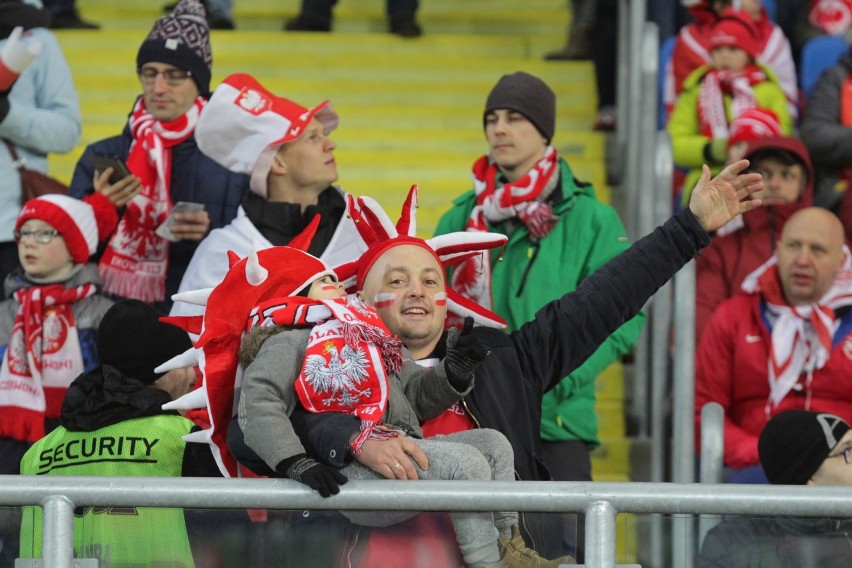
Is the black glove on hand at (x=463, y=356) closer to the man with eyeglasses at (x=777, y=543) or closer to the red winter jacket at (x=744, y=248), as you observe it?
the man with eyeglasses at (x=777, y=543)

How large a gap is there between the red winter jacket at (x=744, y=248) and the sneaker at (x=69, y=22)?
142 inches

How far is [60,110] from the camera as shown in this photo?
7.07 meters

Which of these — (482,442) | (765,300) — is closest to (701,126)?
(765,300)

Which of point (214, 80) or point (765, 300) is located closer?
point (765, 300)

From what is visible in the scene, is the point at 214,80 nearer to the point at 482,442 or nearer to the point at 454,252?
the point at 454,252

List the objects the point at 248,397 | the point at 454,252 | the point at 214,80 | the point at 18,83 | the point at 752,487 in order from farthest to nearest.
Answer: the point at 214,80
the point at 18,83
the point at 454,252
the point at 248,397
the point at 752,487

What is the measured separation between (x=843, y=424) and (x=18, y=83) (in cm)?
358

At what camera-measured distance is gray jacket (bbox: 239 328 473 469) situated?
158 inches

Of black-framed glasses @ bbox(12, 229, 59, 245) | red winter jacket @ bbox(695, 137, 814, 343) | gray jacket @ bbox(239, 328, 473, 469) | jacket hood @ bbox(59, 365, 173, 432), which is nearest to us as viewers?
gray jacket @ bbox(239, 328, 473, 469)

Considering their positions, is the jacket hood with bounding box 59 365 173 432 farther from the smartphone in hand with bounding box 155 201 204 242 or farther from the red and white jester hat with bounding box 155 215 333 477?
the smartphone in hand with bounding box 155 201 204 242

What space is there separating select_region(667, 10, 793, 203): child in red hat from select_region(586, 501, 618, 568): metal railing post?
3851mm

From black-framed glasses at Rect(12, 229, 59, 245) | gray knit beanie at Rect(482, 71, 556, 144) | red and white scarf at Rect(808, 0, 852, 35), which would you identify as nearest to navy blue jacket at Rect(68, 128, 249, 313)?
black-framed glasses at Rect(12, 229, 59, 245)

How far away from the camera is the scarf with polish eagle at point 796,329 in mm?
6137

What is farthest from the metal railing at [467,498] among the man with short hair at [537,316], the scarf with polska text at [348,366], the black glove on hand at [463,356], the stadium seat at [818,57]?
the stadium seat at [818,57]
